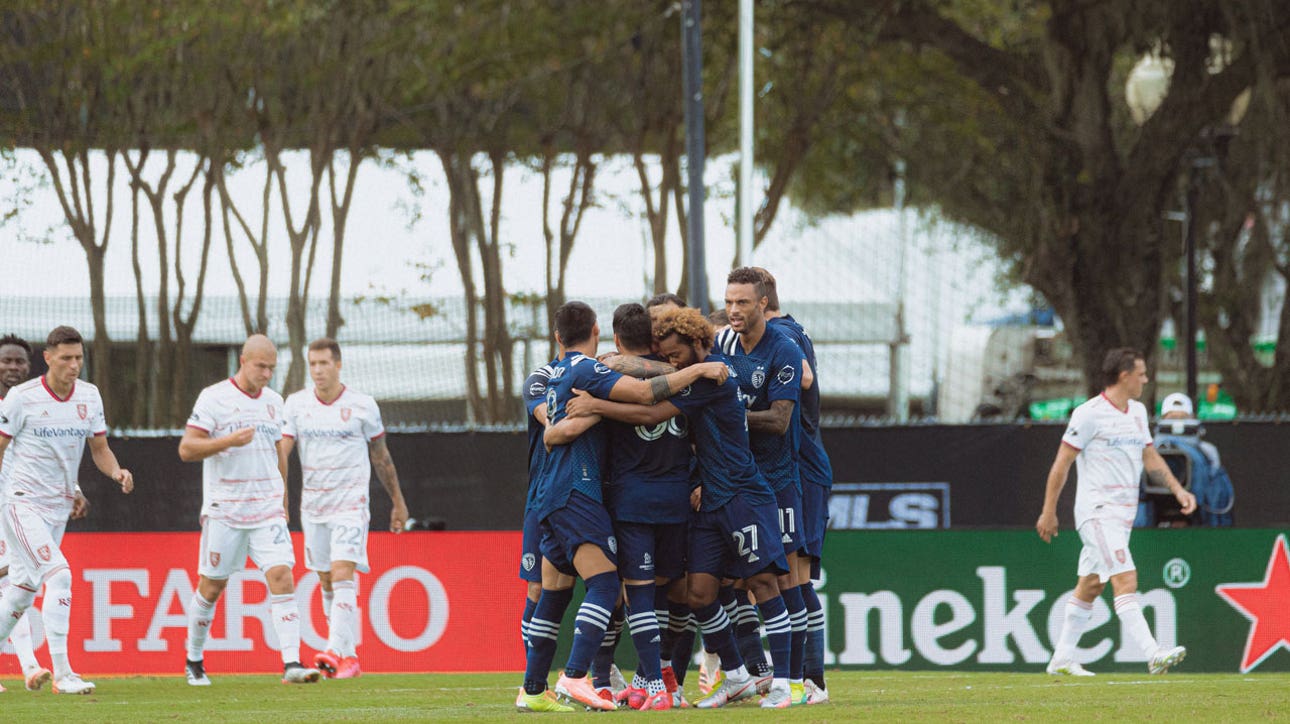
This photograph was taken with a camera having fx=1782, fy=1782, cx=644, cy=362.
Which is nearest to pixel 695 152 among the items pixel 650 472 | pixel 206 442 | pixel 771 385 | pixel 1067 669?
pixel 1067 669

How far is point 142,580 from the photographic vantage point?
13.9 m

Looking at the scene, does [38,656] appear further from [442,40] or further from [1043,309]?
[1043,309]

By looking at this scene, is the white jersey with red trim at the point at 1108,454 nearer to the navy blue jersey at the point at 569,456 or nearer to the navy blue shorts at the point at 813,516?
the navy blue shorts at the point at 813,516

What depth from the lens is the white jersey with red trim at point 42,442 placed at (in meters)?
11.2

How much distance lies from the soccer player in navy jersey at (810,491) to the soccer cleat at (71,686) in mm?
4650

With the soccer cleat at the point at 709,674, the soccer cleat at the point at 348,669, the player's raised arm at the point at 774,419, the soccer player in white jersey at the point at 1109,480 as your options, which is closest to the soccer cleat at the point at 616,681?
the soccer cleat at the point at 709,674

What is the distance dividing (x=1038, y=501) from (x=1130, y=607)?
4310 mm

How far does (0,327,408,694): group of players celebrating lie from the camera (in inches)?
443

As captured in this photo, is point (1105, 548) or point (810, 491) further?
point (1105, 548)

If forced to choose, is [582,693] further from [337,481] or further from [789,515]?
[337,481]

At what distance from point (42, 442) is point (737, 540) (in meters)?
5.00

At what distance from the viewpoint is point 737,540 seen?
8.70m

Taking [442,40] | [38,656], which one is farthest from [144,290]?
[38,656]

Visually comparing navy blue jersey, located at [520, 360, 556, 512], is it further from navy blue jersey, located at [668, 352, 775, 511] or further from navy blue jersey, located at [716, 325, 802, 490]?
navy blue jersey, located at [716, 325, 802, 490]
